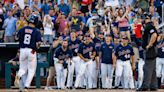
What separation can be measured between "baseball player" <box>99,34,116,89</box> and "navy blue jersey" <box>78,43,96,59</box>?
0.56m

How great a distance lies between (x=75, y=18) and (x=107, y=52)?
2.61 m

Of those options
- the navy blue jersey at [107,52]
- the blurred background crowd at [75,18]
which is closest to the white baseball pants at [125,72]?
the navy blue jersey at [107,52]

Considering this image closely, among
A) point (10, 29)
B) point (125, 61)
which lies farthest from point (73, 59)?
point (10, 29)

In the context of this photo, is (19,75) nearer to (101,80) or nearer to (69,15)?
(101,80)

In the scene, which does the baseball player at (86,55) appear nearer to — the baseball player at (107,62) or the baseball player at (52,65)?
the baseball player at (107,62)

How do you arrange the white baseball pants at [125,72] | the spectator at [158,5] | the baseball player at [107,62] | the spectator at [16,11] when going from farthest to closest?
1. the spectator at [158,5]
2. the spectator at [16,11]
3. the baseball player at [107,62]
4. the white baseball pants at [125,72]

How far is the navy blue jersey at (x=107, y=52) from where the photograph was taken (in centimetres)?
2100

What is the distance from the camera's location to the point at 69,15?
77.2 ft

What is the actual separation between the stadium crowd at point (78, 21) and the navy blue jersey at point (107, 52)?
0.24 metres

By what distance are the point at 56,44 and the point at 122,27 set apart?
327cm

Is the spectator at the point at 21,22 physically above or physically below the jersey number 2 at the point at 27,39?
above

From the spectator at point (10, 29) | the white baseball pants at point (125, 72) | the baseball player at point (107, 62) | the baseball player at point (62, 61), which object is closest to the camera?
the baseball player at point (62, 61)

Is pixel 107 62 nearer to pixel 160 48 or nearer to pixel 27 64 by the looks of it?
pixel 160 48

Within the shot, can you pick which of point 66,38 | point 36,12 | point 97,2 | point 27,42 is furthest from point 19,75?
point 97,2
